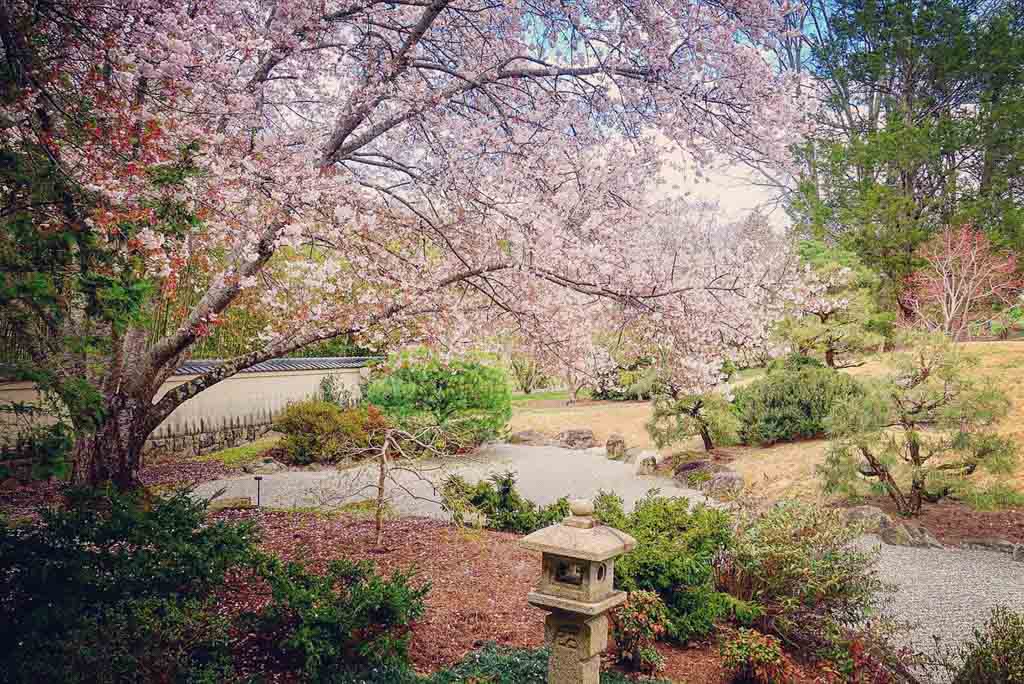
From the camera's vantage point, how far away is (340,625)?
320cm

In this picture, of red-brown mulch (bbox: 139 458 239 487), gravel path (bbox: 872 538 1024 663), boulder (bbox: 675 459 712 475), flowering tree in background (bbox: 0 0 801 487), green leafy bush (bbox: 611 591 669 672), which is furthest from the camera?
boulder (bbox: 675 459 712 475)

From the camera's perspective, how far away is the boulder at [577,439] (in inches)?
530

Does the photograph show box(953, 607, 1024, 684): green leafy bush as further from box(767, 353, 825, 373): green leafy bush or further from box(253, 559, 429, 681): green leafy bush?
box(767, 353, 825, 373): green leafy bush

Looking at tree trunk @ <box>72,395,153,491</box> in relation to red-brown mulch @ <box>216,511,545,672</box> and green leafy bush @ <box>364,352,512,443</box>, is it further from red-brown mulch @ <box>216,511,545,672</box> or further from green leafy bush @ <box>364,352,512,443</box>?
green leafy bush @ <box>364,352,512,443</box>

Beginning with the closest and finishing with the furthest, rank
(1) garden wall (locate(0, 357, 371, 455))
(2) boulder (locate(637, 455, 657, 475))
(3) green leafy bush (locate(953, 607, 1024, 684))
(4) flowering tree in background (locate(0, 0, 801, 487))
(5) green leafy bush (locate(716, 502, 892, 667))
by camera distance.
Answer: (3) green leafy bush (locate(953, 607, 1024, 684)) < (4) flowering tree in background (locate(0, 0, 801, 487)) < (5) green leafy bush (locate(716, 502, 892, 667)) < (2) boulder (locate(637, 455, 657, 475)) < (1) garden wall (locate(0, 357, 371, 455))

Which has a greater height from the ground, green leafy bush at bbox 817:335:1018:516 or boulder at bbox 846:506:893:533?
green leafy bush at bbox 817:335:1018:516

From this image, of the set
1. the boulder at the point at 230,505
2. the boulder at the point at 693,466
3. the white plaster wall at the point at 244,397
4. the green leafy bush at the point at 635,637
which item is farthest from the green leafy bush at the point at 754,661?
the white plaster wall at the point at 244,397

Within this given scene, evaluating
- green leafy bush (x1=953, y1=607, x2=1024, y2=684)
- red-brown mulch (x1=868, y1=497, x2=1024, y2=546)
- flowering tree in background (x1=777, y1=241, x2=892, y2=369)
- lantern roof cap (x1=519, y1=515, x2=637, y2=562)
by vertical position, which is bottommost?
red-brown mulch (x1=868, y1=497, x2=1024, y2=546)

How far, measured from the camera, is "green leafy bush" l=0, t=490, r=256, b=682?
258 cm

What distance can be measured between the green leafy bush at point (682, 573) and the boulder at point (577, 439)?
840 cm

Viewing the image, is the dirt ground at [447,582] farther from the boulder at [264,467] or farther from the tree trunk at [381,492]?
the boulder at [264,467]

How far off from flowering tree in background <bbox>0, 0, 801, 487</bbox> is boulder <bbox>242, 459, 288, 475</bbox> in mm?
4480

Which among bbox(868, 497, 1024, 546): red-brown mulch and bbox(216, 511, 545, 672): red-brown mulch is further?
bbox(868, 497, 1024, 546): red-brown mulch

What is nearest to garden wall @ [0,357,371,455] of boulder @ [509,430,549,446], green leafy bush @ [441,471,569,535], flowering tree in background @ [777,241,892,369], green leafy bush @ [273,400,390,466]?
green leafy bush @ [273,400,390,466]
